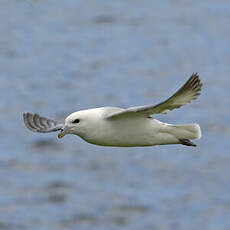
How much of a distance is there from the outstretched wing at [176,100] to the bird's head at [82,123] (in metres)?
0.20

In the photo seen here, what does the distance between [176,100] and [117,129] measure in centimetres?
70

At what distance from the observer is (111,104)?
140ft

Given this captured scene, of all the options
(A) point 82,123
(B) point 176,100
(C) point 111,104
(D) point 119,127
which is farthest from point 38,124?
(C) point 111,104

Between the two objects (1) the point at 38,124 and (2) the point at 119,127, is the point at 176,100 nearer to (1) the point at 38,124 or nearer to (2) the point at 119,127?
(2) the point at 119,127

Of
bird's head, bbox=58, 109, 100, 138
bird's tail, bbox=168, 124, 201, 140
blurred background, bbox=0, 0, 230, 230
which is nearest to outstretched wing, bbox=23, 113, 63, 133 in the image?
bird's head, bbox=58, 109, 100, 138

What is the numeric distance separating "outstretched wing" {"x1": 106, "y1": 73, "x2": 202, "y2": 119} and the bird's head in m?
0.20

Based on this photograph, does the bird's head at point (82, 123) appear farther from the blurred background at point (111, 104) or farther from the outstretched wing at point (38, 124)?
the blurred background at point (111, 104)

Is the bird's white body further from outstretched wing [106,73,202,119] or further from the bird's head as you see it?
outstretched wing [106,73,202,119]

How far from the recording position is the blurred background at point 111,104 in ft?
121

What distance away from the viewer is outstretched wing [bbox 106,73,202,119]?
9500 millimetres

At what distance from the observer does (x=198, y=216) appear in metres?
36.1

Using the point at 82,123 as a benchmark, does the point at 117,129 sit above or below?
below

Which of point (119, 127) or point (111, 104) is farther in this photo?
point (111, 104)

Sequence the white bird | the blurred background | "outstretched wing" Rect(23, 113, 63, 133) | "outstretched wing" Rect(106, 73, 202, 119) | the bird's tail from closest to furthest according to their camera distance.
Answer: "outstretched wing" Rect(106, 73, 202, 119) → the white bird → the bird's tail → "outstretched wing" Rect(23, 113, 63, 133) → the blurred background
